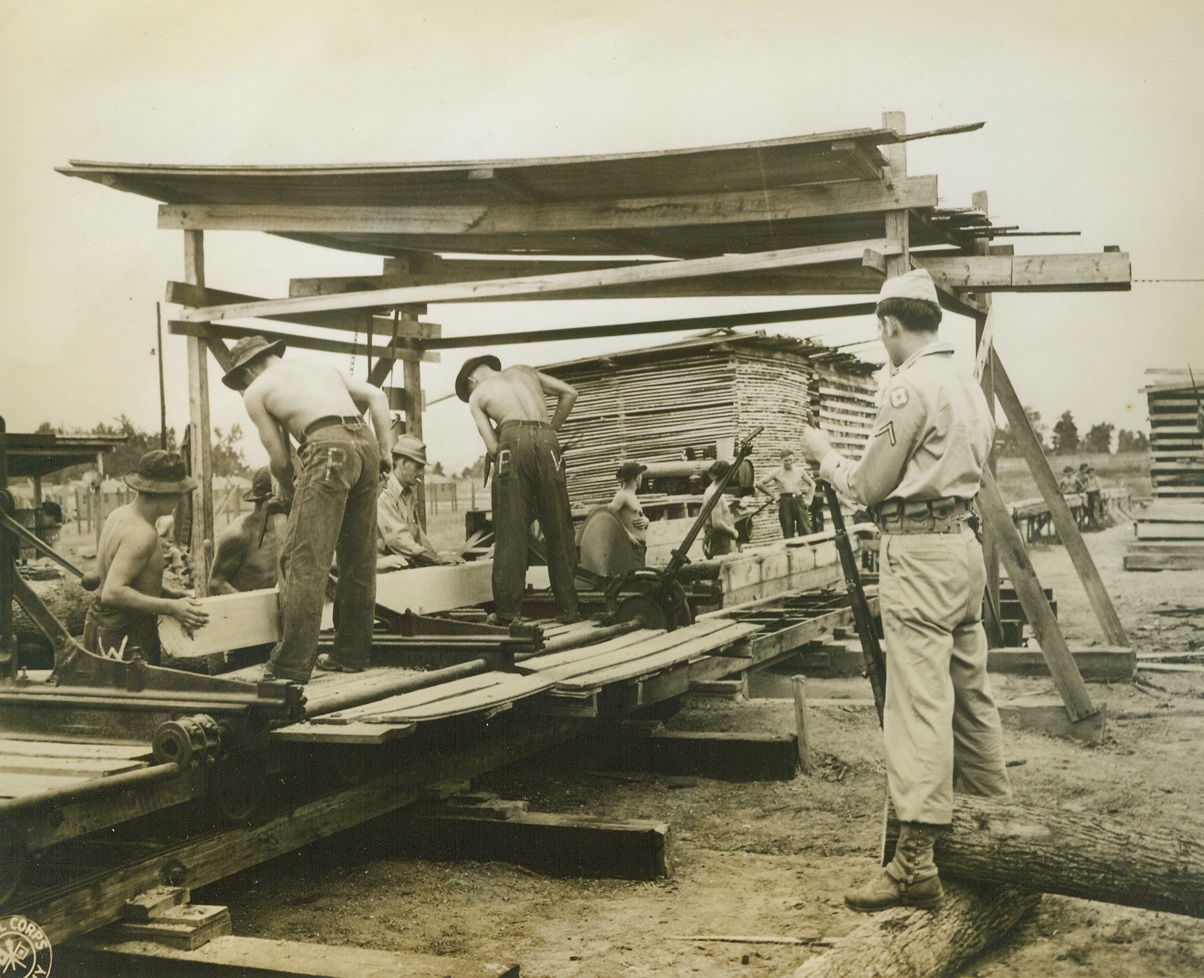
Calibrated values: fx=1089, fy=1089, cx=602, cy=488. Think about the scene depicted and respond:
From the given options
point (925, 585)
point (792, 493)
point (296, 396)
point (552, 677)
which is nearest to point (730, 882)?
point (552, 677)

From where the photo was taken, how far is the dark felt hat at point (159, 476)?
505 cm

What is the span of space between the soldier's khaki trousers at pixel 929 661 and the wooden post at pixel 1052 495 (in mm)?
3677

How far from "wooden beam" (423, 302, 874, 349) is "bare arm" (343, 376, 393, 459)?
10.4 ft

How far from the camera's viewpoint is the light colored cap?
378 cm

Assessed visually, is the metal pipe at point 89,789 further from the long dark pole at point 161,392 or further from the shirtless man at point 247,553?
the long dark pole at point 161,392

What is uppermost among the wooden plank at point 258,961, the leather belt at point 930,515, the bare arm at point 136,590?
the leather belt at point 930,515

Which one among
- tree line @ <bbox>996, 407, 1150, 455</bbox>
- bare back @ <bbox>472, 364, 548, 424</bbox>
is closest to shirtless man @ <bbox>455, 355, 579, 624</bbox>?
bare back @ <bbox>472, 364, 548, 424</bbox>

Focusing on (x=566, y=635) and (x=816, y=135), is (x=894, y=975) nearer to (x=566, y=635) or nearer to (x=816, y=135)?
(x=566, y=635)

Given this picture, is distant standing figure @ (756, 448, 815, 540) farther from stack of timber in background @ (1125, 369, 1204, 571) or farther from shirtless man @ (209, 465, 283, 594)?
shirtless man @ (209, 465, 283, 594)

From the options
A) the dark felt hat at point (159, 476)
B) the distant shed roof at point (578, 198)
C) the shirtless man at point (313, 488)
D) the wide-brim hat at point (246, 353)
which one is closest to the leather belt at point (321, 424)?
the shirtless man at point (313, 488)

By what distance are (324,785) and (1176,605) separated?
9365mm

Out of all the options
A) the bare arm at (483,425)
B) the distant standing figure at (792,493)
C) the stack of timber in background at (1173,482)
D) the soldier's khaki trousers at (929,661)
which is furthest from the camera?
the distant standing figure at (792,493)

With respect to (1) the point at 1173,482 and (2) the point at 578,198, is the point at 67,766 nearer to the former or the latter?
(2) the point at 578,198

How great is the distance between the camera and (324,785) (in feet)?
15.2
